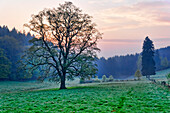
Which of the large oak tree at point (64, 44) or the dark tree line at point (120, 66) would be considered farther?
the dark tree line at point (120, 66)

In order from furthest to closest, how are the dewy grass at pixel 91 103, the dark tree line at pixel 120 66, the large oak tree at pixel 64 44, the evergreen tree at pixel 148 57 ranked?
the dark tree line at pixel 120 66 → the evergreen tree at pixel 148 57 → the large oak tree at pixel 64 44 → the dewy grass at pixel 91 103

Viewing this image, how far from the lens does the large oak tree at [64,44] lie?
34562mm

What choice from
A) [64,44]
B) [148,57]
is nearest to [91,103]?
[64,44]

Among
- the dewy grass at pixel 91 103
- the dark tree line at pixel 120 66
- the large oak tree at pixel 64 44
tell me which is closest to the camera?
the dewy grass at pixel 91 103

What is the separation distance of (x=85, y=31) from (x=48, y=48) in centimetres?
841

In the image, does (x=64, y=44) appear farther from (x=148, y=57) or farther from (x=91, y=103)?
(x=148, y=57)

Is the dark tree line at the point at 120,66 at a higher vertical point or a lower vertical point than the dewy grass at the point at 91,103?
higher

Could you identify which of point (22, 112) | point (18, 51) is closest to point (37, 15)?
point (22, 112)

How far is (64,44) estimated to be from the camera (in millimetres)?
36594

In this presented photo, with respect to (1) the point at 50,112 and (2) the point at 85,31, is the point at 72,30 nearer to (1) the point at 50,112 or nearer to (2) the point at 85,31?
(2) the point at 85,31

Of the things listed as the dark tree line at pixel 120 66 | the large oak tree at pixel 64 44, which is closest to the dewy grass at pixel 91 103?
the large oak tree at pixel 64 44

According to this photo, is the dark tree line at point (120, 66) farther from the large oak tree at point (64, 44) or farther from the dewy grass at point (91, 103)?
the dewy grass at point (91, 103)

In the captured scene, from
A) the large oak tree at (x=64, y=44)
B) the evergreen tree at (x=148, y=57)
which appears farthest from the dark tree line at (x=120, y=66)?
the large oak tree at (x=64, y=44)

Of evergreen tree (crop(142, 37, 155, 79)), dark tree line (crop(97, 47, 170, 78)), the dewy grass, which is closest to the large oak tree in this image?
the dewy grass
